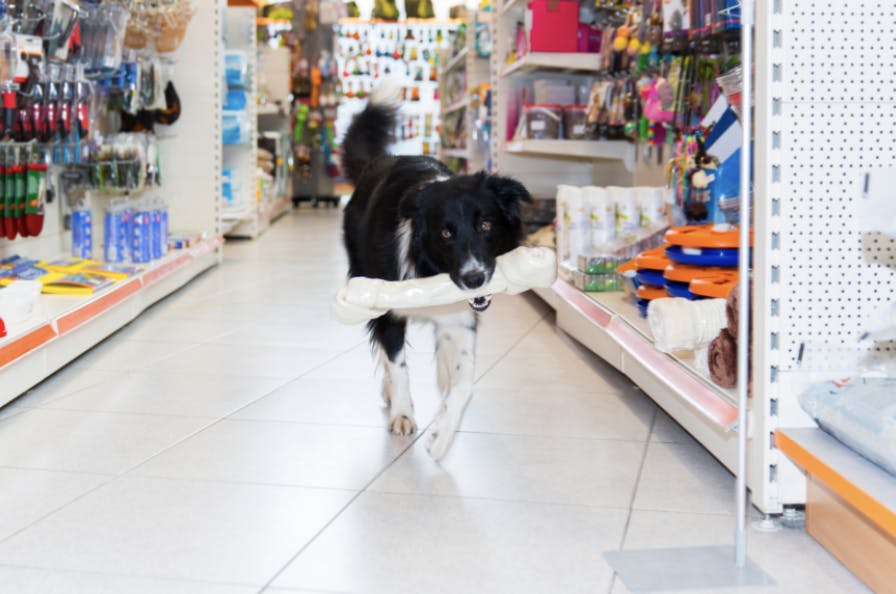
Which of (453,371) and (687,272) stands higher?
(687,272)

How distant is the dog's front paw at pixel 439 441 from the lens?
9.04 ft

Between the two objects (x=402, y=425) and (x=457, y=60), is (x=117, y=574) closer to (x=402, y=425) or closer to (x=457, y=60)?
(x=402, y=425)

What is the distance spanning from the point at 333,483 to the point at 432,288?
1.73 feet

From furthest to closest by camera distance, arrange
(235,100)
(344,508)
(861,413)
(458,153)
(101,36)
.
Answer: (458,153) < (235,100) < (101,36) < (344,508) < (861,413)

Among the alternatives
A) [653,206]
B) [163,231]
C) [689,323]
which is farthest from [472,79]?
[689,323]

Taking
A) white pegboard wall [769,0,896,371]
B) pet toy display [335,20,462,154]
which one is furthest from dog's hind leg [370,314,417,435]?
pet toy display [335,20,462,154]

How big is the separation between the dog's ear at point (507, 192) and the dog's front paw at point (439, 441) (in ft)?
1.91

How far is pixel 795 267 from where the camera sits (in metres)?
2.15

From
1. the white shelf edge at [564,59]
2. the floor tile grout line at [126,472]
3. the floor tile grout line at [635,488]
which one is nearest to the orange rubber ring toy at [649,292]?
the floor tile grout line at [635,488]

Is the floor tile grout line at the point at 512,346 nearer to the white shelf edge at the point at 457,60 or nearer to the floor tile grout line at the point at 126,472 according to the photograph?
the floor tile grout line at the point at 126,472

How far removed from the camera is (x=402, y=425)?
3.04 m

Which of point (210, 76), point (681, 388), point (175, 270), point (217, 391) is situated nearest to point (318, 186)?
point (210, 76)

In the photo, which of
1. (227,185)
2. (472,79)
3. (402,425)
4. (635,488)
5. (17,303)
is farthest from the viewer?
(472,79)

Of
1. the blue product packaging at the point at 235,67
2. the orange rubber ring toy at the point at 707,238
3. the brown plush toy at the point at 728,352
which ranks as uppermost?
the blue product packaging at the point at 235,67
